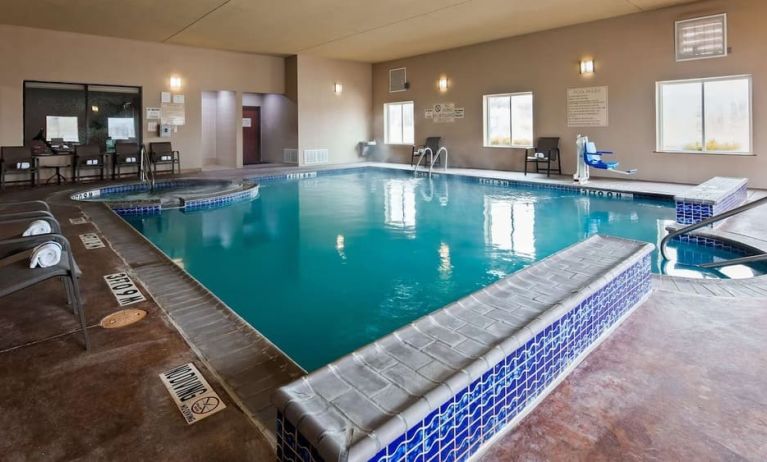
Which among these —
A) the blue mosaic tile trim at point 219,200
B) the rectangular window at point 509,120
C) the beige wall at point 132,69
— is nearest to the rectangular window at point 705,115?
the rectangular window at point 509,120

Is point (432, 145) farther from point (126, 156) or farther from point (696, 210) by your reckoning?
point (696, 210)

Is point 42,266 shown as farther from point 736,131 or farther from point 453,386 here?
point 736,131

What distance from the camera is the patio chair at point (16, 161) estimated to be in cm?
789

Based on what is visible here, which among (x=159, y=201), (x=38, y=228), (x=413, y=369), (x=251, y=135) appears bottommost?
(x=413, y=369)

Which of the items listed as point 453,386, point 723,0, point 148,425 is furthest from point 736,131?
point 148,425

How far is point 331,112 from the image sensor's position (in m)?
12.4

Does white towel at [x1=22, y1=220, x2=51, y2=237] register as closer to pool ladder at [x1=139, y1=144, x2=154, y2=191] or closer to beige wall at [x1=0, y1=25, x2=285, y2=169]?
pool ladder at [x1=139, y1=144, x2=154, y2=191]

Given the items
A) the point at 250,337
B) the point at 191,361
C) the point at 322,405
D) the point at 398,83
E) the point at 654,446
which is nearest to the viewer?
the point at 322,405

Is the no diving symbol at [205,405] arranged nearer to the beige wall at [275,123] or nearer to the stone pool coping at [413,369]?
the stone pool coping at [413,369]

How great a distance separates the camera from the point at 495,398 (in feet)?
4.60

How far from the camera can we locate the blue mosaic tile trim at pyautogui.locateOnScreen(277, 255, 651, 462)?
1.12 metres

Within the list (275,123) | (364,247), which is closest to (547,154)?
(364,247)

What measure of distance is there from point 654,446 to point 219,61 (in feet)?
37.6

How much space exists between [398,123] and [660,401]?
38.7ft
